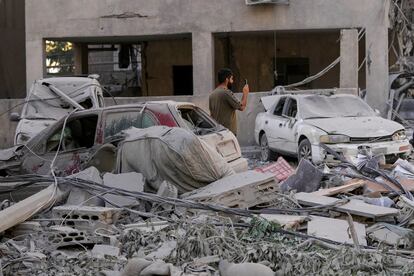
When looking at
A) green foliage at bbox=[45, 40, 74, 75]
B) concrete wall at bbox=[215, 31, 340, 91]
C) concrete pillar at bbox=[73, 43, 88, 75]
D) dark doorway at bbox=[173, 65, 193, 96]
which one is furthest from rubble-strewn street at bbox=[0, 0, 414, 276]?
green foliage at bbox=[45, 40, 74, 75]

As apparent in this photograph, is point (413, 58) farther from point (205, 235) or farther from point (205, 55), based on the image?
point (205, 235)

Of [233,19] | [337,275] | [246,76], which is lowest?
[337,275]

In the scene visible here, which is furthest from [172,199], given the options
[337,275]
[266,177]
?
[337,275]

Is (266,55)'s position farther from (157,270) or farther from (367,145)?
(157,270)

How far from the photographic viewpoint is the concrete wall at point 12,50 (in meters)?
24.8

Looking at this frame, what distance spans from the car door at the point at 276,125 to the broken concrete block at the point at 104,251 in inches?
333

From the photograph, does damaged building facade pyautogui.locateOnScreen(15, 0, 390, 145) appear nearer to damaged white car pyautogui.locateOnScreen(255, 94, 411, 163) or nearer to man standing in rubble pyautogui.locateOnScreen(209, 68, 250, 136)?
damaged white car pyautogui.locateOnScreen(255, 94, 411, 163)

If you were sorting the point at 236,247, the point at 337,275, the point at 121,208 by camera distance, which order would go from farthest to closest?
the point at 121,208 < the point at 236,247 < the point at 337,275

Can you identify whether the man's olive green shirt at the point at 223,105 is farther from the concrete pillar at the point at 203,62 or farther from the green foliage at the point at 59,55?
the green foliage at the point at 59,55

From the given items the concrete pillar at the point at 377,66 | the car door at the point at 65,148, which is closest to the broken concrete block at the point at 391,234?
the car door at the point at 65,148

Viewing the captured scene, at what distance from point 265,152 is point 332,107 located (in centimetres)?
192

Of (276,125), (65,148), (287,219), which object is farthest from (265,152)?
(287,219)

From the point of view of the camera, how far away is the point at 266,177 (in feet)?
26.2

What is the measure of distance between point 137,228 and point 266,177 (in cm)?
184
